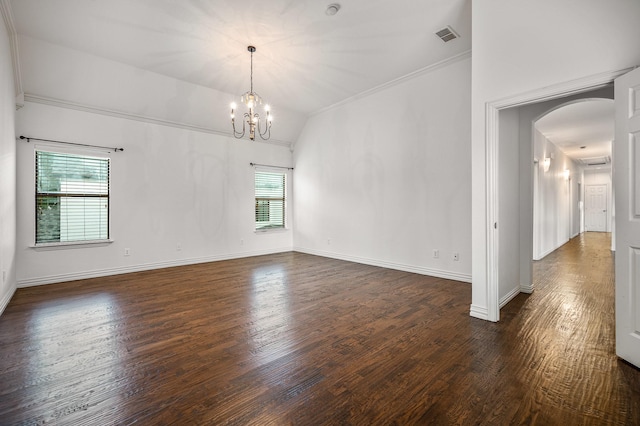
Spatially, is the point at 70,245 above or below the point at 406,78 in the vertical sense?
below

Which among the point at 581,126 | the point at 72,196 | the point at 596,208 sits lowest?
the point at 596,208

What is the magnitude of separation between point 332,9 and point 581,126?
6.33 metres

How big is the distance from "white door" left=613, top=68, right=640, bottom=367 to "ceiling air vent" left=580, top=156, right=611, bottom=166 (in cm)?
1087

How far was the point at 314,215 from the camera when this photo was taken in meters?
6.88

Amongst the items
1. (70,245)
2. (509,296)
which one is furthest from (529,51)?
(70,245)

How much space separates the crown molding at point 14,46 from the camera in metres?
3.01

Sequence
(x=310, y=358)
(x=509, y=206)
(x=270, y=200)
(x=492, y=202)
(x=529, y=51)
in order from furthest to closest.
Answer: (x=270, y=200) < (x=509, y=206) < (x=492, y=202) < (x=529, y=51) < (x=310, y=358)

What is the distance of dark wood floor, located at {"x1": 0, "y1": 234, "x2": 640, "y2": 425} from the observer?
1.62 m

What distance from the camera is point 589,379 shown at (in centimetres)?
189

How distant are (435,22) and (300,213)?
15.8 feet

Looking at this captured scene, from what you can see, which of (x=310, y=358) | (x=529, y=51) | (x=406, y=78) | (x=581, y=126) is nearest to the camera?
(x=310, y=358)

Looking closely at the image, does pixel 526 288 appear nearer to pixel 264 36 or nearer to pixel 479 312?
pixel 479 312

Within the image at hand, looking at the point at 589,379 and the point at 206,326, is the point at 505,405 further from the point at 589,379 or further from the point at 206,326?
the point at 206,326

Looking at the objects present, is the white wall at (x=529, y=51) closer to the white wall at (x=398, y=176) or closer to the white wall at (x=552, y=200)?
the white wall at (x=398, y=176)
